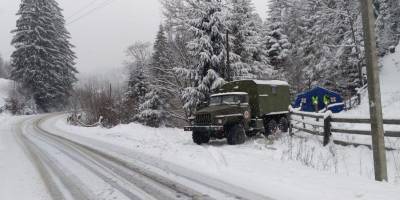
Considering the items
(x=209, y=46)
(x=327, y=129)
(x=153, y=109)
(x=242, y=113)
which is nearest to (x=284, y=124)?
(x=242, y=113)

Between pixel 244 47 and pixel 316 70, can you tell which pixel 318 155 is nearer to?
pixel 244 47

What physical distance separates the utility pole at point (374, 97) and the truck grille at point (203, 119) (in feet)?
26.8

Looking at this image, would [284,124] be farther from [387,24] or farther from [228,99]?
[387,24]

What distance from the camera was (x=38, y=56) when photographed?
180 ft

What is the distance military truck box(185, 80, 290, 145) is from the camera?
616 inches

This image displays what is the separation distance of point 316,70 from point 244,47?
40.4ft

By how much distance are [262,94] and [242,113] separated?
247 cm

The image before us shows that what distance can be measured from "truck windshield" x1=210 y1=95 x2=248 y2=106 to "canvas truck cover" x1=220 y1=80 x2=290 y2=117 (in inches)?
42.6

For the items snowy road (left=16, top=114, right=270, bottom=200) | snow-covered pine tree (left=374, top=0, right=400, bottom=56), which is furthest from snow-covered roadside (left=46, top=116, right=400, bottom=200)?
snow-covered pine tree (left=374, top=0, right=400, bottom=56)

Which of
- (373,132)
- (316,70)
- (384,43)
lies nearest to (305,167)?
(373,132)

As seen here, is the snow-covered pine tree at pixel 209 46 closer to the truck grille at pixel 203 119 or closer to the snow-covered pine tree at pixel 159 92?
the snow-covered pine tree at pixel 159 92

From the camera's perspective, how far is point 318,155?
484 inches

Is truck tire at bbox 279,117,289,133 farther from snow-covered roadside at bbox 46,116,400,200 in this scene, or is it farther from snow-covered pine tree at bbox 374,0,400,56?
snow-covered pine tree at bbox 374,0,400,56

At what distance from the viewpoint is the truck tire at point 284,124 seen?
19.5 metres
